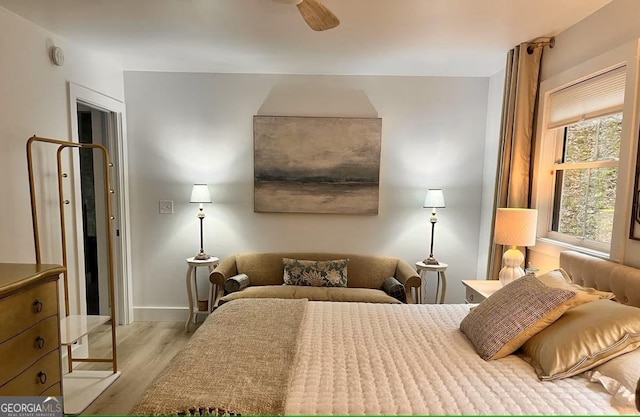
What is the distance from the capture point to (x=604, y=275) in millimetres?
1824

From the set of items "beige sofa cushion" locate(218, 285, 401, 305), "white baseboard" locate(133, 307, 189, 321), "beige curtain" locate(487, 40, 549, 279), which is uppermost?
"beige curtain" locate(487, 40, 549, 279)

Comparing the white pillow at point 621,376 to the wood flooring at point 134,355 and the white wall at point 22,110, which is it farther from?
the white wall at point 22,110

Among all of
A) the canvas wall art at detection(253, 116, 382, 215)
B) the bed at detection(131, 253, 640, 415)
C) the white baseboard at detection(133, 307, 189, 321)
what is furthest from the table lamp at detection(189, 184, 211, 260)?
the bed at detection(131, 253, 640, 415)

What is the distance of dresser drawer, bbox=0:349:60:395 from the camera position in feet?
5.04

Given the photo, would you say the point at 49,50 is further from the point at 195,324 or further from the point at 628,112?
the point at 628,112

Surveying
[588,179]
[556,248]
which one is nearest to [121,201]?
[556,248]

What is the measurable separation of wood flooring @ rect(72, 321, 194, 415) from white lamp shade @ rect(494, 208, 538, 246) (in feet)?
8.89

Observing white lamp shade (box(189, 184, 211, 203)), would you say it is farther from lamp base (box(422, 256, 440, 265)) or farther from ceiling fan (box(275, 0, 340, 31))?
lamp base (box(422, 256, 440, 265))

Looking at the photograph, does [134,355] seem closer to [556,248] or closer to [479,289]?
[479,289]

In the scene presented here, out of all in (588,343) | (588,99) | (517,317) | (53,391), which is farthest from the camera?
(588,99)

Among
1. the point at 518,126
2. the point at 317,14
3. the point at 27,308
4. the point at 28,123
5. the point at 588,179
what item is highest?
the point at 317,14

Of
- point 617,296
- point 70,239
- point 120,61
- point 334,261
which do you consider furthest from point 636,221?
point 120,61

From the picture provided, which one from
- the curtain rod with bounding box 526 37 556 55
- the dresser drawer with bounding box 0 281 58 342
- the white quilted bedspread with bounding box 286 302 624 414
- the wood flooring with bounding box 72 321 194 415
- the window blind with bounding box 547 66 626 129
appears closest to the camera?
the white quilted bedspread with bounding box 286 302 624 414

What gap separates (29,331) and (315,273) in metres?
2.16
